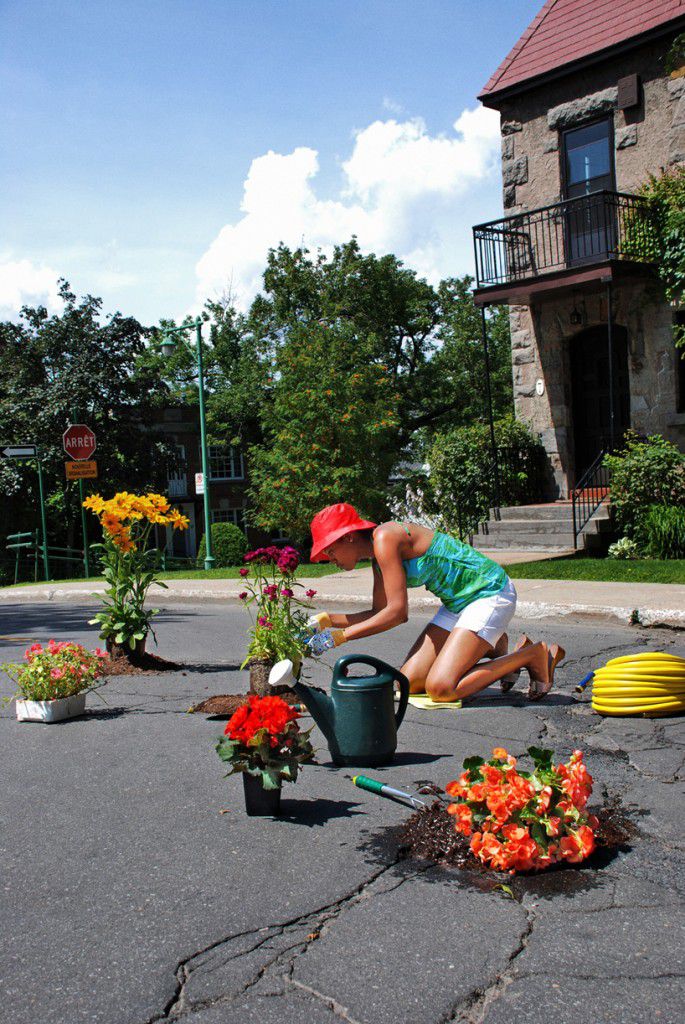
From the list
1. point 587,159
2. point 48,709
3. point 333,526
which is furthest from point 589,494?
point 48,709

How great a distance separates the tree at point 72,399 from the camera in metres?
31.3

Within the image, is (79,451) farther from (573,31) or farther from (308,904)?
(308,904)

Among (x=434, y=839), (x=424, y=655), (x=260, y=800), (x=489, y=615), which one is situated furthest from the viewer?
(x=424, y=655)

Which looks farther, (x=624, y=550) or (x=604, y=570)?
(x=624, y=550)

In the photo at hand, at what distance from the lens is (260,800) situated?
4.70 m

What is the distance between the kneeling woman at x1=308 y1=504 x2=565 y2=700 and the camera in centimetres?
608

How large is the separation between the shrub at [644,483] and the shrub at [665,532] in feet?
0.89

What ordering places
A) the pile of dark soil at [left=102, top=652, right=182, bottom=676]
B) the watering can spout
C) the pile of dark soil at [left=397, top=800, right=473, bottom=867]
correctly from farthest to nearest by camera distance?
the pile of dark soil at [left=102, top=652, right=182, bottom=676], the watering can spout, the pile of dark soil at [left=397, top=800, right=473, bottom=867]

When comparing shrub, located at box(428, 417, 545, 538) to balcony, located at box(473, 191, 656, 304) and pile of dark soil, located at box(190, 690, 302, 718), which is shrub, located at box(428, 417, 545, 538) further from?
pile of dark soil, located at box(190, 690, 302, 718)

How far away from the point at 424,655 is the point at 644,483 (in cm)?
954

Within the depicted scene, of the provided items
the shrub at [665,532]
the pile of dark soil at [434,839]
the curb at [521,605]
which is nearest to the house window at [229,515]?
the curb at [521,605]

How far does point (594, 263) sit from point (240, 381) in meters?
22.0

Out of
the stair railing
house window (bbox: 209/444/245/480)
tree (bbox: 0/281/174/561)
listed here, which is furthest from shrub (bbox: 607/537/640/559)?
house window (bbox: 209/444/245/480)

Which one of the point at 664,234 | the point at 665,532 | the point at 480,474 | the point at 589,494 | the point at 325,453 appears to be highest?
the point at 664,234
